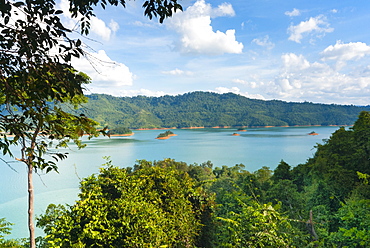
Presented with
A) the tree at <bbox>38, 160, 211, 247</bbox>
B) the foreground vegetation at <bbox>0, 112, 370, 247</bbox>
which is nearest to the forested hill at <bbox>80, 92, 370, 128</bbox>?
the foreground vegetation at <bbox>0, 112, 370, 247</bbox>

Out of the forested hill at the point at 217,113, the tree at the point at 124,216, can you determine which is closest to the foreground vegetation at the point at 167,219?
the tree at the point at 124,216

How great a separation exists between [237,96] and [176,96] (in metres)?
43.0

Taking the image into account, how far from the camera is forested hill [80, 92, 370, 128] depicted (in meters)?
104

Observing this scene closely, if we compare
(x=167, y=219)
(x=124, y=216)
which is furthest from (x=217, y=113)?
(x=124, y=216)

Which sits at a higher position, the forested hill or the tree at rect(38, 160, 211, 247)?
the forested hill

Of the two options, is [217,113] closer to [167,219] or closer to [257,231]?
[167,219]

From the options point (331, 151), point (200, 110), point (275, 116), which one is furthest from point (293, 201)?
point (200, 110)

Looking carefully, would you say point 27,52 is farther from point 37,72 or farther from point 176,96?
point 176,96

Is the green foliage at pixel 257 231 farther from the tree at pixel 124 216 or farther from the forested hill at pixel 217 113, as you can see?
the forested hill at pixel 217 113

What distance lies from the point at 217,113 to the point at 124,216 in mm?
122162

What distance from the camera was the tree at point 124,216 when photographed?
407 centimetres

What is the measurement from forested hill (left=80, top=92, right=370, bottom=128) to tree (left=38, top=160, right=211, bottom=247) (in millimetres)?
85420

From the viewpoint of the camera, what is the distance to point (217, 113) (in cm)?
12494

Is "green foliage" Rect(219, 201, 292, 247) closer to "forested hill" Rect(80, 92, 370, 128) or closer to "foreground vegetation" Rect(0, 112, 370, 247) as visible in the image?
"foreground vegetation" Rect(0, 112, 370, 247)
